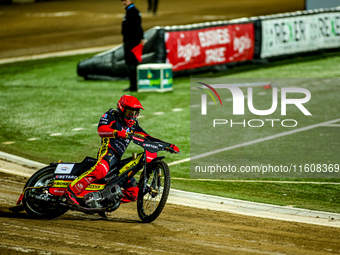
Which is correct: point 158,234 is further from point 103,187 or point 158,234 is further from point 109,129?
point 109,129

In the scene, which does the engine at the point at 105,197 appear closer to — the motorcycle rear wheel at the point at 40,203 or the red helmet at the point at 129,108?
the motorcycle rear wheel at the point at 40,203

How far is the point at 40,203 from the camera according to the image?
27.1 feet

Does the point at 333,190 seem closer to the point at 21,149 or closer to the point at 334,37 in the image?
the point at 21,149

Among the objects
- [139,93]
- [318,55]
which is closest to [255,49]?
[318,55]

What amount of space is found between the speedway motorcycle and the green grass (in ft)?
7.14

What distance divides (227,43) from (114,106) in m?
6.83

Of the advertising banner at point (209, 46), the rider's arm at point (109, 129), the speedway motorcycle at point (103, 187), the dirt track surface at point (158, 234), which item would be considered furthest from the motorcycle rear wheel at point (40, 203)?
the advertising banner at point (209, 46)

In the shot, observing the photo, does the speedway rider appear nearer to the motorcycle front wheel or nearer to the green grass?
the motorcycle front wheel

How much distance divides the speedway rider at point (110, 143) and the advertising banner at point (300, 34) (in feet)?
50.8

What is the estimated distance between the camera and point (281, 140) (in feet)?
43.3

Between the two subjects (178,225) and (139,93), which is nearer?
(178,225)

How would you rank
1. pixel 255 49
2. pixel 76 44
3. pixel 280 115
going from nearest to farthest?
pixel 280 115 → pixel 255 49 → pixel 76 44

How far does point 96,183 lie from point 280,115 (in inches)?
329

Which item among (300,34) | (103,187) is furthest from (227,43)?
(103,187)
